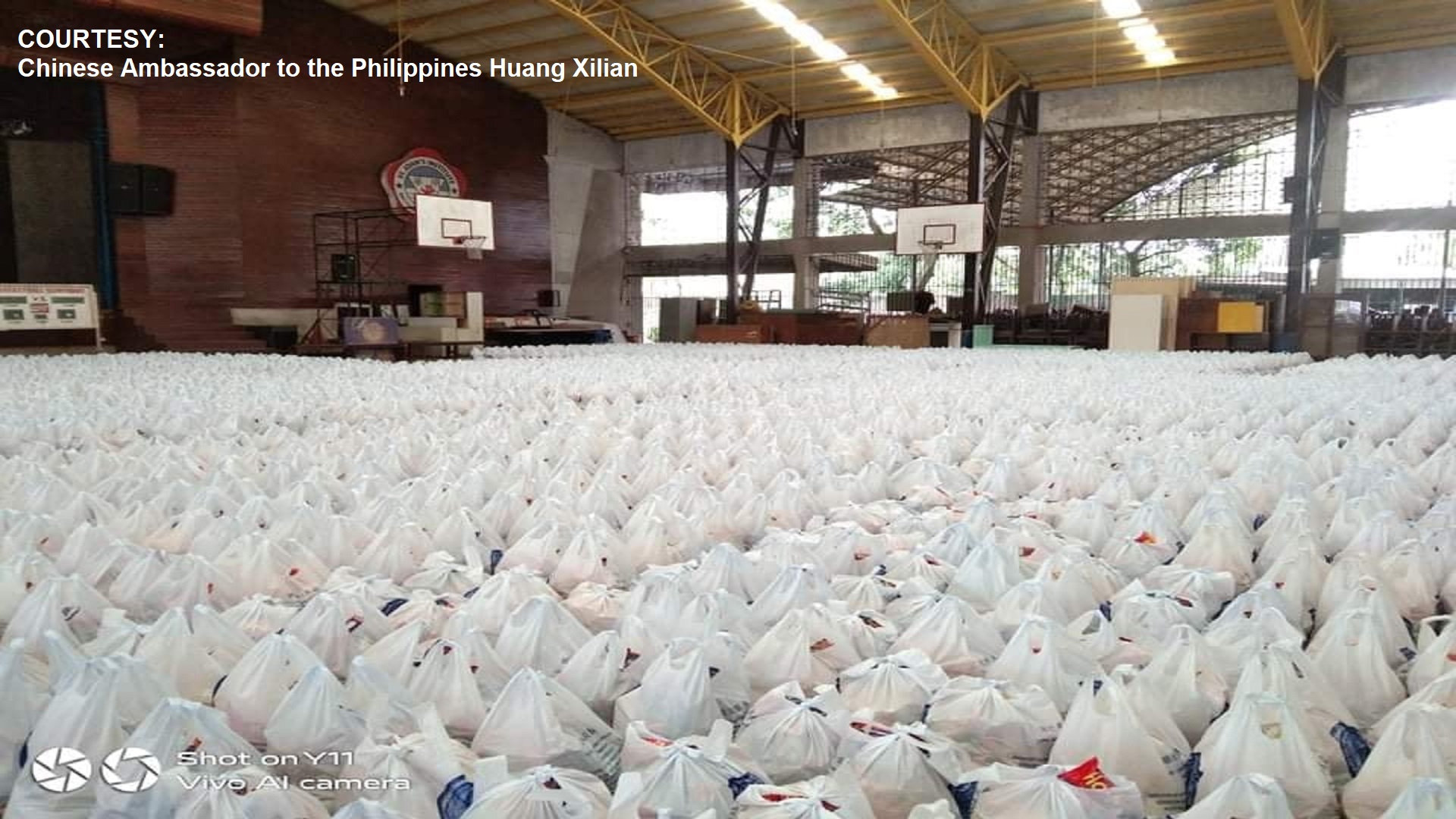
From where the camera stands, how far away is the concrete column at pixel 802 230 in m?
23.1

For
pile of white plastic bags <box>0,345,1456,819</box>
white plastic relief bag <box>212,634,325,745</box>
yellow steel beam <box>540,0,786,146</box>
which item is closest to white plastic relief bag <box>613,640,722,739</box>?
pile of white plastic bags <box>0,345,1456,819</box>

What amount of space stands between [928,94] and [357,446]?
18.5 metres

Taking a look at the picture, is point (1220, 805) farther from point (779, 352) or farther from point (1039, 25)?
point (1039, 25)

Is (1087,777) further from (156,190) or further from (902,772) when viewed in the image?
(156,190)

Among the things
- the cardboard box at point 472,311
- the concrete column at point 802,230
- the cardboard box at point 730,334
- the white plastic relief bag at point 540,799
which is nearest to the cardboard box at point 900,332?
the cardboard box at point 730,334

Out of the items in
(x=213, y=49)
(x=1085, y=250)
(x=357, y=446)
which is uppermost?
(x=213, y=49)

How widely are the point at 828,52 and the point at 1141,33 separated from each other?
18.3 ft

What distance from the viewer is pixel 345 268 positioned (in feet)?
56.7

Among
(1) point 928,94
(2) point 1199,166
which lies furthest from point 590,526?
(2) point 1199,166

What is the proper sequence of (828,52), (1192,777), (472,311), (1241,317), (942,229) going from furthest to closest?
(472,311)
(942,229)
(828,52)
(1241,317)
(1192,777)

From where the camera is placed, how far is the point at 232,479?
9.68 feet

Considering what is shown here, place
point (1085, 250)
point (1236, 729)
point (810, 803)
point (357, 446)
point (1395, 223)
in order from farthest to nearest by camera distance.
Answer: point (1085, 250), point (1395, 223), point (357, 446), point (1236, 729), point (810, 803)

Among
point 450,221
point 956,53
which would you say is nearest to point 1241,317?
point 956,53

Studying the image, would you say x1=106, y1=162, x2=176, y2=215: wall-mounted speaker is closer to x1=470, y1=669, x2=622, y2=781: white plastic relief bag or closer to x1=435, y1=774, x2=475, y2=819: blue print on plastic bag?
x1=470, y1=669, x2=622, y2=781: white plastic relief bag
